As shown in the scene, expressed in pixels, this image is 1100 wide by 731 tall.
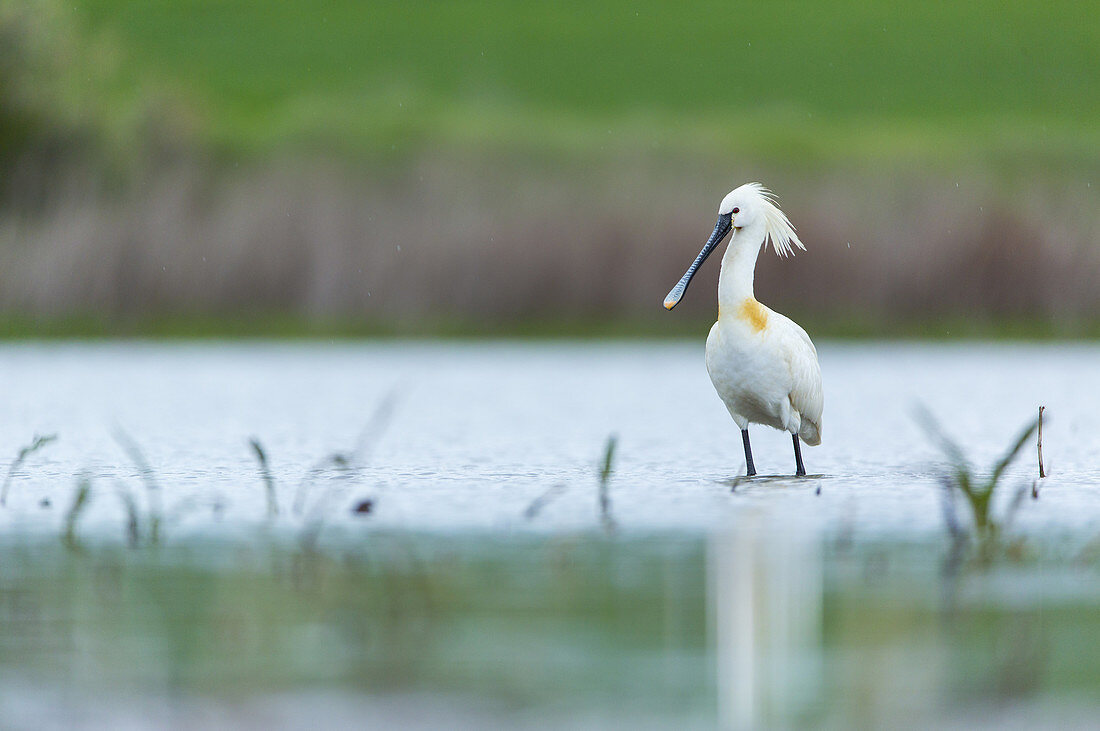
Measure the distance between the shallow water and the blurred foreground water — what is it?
0.15ft

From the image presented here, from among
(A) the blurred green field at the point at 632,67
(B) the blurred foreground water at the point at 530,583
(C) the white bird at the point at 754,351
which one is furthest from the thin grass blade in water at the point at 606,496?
(A) the blurred green field at the point at 632,67

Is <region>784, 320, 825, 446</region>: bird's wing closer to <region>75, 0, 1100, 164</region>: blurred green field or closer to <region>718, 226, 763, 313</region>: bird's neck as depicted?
<region>718, 226, 763, 313</region>: bird's neck

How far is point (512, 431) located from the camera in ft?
34.1

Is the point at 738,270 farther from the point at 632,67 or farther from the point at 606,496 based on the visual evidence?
the point at 632,67

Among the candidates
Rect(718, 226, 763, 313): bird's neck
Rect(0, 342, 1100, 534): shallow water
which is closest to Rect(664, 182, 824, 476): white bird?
Rect(718, 226, 763, 313): bird's neck

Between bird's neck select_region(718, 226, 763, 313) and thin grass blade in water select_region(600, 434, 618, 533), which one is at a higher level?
bird's neck select_region(718, 226, 763, 313)

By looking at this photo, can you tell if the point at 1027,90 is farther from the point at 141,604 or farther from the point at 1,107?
the point at 141,604

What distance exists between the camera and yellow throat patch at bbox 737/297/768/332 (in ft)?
26.9

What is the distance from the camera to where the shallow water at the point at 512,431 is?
22.4 feet

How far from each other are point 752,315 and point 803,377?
1.35 ft

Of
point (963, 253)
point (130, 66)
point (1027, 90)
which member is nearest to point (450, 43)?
point (130, 66)

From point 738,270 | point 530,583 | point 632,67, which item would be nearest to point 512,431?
point 738,270

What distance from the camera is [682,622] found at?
4.65 metres

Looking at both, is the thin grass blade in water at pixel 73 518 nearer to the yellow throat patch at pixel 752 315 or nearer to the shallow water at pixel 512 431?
the shallow water at pixel 512 431
